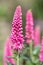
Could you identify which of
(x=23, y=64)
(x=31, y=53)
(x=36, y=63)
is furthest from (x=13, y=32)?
(x=23, y=64)

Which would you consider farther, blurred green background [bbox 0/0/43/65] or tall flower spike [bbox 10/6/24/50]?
blurred green background [bbox 0/0/43/65]

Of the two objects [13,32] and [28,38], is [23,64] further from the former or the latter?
[13,32]

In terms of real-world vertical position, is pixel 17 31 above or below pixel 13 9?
below

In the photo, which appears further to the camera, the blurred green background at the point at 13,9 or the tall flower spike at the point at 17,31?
the blurred green background at the point at 13,9

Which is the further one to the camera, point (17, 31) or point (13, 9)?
point (13, 9)

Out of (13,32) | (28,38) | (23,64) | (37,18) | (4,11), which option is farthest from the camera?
(4,11)

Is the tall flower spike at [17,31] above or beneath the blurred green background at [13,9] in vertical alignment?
beneath

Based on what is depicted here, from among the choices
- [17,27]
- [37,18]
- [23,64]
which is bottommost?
[23,64]

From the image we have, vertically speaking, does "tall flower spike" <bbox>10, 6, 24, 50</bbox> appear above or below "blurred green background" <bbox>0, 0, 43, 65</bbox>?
below
